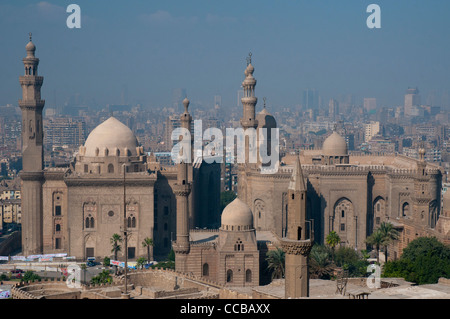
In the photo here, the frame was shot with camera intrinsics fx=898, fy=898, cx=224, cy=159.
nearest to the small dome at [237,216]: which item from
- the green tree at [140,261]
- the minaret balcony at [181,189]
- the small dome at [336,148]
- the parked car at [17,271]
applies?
the minaret balcony at [181,189]

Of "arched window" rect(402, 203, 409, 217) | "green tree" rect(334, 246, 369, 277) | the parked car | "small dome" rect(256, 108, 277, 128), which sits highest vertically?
"small dome" rect(256, 108, 277, 128)

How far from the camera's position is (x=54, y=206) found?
54656mm

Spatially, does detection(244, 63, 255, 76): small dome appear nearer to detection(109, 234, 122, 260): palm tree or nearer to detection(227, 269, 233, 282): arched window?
detection(109, 234, 122, 260): palm tree

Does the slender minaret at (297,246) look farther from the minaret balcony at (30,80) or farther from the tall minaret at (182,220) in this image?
the minaret balcony at (30,80)

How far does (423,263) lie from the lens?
3997 cm

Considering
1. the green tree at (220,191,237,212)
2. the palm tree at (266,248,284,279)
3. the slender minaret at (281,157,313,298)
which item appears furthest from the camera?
the green tree at (220,191,237,212)

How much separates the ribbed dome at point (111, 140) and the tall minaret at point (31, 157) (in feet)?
10.6

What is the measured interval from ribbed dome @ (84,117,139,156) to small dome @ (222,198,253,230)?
13.9m

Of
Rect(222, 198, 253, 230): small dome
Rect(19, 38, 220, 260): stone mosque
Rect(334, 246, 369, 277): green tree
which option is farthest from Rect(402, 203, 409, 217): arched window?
Rect(222, 198, 253, 230): small dome

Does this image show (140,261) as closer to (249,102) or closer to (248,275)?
(248,275)

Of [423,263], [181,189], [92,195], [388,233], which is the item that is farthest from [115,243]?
[423,263]

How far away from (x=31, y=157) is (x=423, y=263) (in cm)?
2553

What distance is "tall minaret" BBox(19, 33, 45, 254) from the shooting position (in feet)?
177

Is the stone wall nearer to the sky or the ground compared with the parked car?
nearer to the sky
